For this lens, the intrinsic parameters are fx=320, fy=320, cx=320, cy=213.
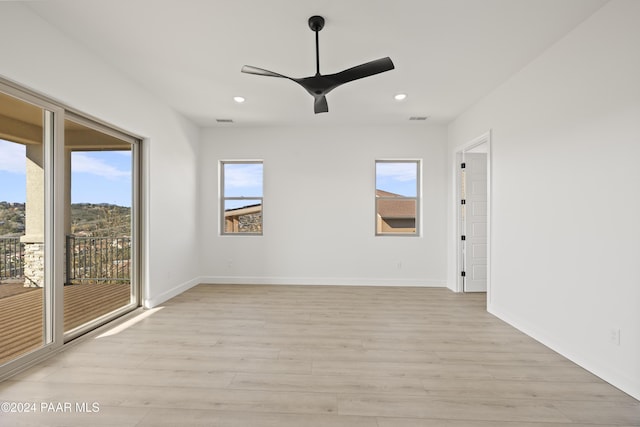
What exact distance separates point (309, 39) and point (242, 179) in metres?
3.34

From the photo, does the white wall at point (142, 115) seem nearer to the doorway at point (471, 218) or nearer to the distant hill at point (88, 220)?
the distant hill at point (88, 220)

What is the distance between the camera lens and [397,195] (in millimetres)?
5598

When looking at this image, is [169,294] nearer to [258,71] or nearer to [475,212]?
[258,71]

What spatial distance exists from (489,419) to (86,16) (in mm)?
3950

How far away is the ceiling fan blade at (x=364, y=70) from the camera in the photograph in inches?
95.6

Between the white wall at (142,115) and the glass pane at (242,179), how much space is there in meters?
0.57

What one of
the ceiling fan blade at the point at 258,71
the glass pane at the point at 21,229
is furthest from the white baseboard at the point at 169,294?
the ceiling fan blade at the point at 258,71

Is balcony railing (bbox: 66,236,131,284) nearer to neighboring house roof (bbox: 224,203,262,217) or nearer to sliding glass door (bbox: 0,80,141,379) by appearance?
sliding glass door (bbox: 0,80,141,379)

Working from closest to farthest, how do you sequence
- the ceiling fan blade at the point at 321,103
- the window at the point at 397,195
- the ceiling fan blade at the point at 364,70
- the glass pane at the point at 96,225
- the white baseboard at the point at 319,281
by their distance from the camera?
the ceiling fan blade at the point at 364,70, the ceiling fan blade at the point at 321,103, the glass pane at the point at 96,225, the white baseboard at the point at 319,281, the window at the point at 397,195

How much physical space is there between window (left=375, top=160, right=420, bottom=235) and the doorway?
0.77 meters

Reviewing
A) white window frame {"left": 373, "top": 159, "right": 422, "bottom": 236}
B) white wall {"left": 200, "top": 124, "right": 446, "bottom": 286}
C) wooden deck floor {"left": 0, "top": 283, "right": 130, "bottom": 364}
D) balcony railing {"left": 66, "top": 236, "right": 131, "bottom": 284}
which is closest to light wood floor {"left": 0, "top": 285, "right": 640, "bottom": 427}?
wooden deck floor {"left": 0, "top": 283, "right": 130, "bottom": 364}

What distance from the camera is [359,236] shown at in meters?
5.49

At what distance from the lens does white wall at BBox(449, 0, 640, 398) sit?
Result: 220 cm

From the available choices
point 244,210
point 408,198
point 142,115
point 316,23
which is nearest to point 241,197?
point 244,210
